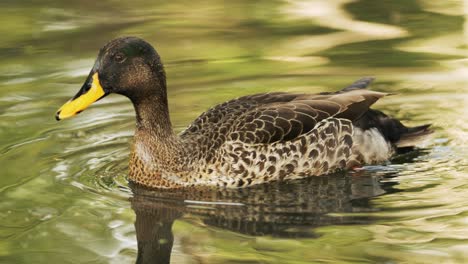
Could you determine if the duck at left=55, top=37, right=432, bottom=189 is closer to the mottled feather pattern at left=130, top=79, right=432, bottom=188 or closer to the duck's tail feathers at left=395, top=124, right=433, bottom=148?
the mottled feather pattern at left=130, top=79, right=432, bottom=188

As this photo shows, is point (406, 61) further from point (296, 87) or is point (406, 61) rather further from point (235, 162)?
point (235, 162)

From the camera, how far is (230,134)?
9.83 metres

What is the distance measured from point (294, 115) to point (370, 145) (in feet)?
2.85

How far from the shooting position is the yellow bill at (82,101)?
9367 millimetres

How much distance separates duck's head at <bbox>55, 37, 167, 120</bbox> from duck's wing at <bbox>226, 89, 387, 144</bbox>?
82 cm

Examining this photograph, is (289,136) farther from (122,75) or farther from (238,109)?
(122,75)

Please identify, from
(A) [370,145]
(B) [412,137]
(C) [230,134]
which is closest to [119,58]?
(C) [230,134]

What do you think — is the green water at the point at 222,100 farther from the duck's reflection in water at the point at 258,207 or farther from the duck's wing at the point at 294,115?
the duck's wing at the point at 294,115

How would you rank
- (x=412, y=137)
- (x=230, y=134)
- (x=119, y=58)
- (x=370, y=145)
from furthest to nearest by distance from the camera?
(x=412, y=137) < (x=370, y=145) < (x=230, y=134) < (x=119, y=58)

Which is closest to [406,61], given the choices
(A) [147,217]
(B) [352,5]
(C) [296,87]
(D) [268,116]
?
(C) [296,87]

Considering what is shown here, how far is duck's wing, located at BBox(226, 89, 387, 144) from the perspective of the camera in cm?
983

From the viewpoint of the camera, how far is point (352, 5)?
1598cm

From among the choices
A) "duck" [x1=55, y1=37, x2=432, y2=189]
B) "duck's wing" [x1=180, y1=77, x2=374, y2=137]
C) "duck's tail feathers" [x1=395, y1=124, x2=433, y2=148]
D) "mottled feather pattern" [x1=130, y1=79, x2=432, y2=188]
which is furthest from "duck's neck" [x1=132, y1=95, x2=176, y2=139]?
"duck's tail feathers" [x1=395, y1=124, x2=433, y2=148]

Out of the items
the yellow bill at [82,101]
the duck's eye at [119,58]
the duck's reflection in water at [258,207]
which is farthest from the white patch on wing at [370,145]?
the yellow bill at [82,101]
